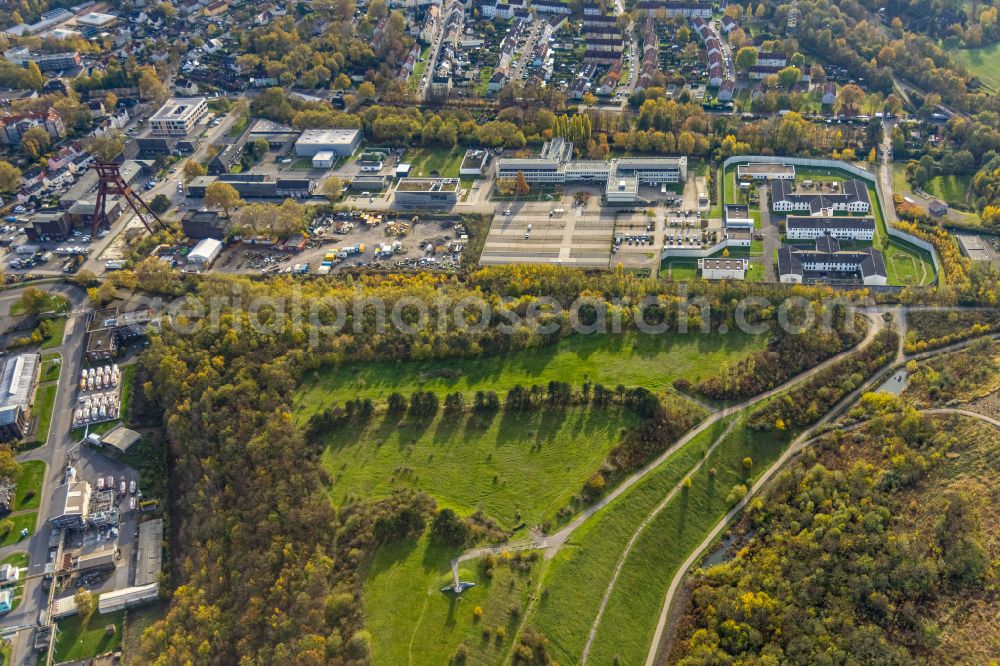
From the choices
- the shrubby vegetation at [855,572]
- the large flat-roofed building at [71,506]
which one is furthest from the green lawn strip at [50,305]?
the shrubby vegetation at [855,572]

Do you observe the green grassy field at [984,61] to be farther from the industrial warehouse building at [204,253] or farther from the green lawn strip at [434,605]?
the industrial warehouse building at [204,253]

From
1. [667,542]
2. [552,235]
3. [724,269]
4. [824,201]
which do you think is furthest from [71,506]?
[824,201]

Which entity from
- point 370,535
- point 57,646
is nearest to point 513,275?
point 370,535

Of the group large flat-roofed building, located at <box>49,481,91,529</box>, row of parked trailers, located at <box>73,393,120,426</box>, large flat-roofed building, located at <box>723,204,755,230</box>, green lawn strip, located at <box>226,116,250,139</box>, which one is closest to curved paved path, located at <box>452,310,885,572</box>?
large flat-roofed building, located at <box>723,204,755,230</box>

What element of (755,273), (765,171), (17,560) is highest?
(765,171)

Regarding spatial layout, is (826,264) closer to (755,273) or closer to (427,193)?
(755,273)
